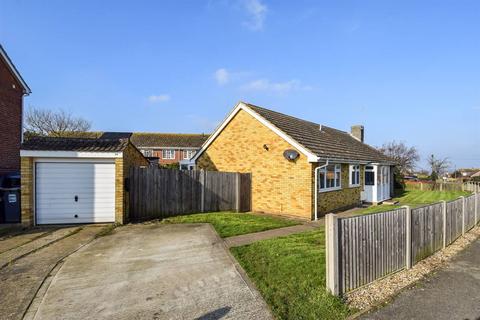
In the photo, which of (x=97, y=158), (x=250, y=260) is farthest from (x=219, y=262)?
(x=97, y=158)

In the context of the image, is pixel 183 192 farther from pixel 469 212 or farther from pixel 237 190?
pixel 469 212

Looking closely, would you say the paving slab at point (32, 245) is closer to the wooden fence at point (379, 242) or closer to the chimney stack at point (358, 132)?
the wooden fence at point (379, 242)

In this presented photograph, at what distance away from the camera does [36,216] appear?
34.5 ft

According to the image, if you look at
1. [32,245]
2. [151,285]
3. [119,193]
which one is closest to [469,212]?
[151,285]

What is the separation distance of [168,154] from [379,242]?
47173mm

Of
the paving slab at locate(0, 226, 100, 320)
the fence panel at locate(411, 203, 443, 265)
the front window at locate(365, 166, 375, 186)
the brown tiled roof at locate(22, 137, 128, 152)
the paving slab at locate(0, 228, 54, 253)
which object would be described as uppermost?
the brown tiled roof at locate(22, 137, 128, 152)

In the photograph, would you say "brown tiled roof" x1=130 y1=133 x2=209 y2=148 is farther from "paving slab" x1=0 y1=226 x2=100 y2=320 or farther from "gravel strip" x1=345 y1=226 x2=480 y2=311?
"gravel strip" x1=345 y1=226 x2=480 y2=311

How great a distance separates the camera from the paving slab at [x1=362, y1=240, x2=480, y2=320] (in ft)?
14.3

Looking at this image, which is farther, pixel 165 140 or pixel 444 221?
pixel 165 140

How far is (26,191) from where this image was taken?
33.8 ft

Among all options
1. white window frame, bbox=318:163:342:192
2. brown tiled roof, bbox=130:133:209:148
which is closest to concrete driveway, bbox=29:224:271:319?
white window frame, bbox=318:163:342:192

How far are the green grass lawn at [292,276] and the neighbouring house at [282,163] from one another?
4.42 m

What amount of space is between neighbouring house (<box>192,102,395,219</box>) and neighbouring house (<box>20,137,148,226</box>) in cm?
595

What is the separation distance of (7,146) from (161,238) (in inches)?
393
